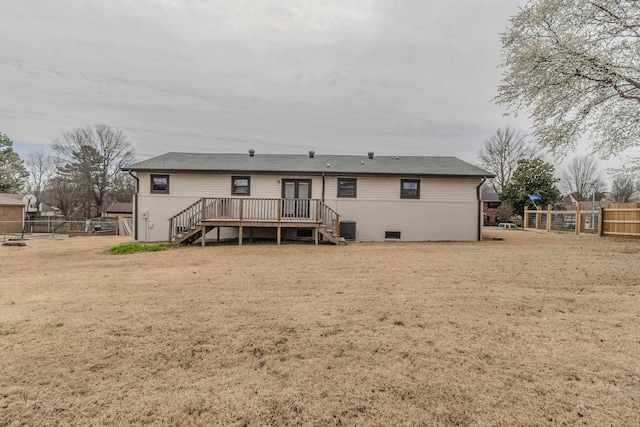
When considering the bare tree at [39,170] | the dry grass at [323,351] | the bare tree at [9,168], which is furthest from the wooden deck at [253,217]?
the bare tree at [39,170]

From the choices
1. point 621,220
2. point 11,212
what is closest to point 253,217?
point 621,220

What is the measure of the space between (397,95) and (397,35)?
206 inches

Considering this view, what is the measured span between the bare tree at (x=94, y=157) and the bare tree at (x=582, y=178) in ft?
195

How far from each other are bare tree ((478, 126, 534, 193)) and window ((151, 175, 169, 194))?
33.2 metres

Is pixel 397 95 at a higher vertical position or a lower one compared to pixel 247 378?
higher

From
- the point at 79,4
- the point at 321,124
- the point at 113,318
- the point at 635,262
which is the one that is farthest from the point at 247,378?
the point at 321,124

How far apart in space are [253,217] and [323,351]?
446 inches

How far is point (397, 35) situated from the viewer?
1401cm

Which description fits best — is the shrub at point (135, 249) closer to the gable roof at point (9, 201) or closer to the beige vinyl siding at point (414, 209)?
the beige vinyl siding at point (414, 209)

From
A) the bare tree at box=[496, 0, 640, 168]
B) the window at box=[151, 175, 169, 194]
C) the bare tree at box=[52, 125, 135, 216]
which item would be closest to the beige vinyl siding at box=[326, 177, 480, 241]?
the bare tree at box=[496, 0, 640, 168]

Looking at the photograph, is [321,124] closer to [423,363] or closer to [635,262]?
[635,262]

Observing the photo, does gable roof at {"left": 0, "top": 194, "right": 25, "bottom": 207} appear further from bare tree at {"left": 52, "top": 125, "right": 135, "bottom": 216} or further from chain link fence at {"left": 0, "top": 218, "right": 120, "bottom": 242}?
bare tree at {"left": 52, "top": 125, "right": 135, "bottom": 216}

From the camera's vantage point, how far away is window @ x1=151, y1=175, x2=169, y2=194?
14.7 meters

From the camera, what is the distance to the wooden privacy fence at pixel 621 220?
13.8 m
